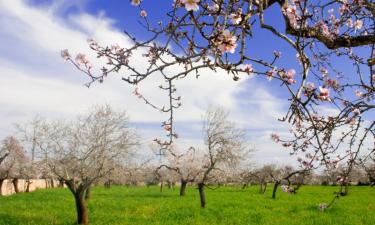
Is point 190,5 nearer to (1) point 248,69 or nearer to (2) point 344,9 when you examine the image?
(1) point 248,69

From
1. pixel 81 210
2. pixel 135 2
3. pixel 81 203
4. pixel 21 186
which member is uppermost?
pixel 21 186

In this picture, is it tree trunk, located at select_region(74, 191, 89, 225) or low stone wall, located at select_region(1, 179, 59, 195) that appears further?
low stone wall, located at select_region(1, 179, 59, 195)

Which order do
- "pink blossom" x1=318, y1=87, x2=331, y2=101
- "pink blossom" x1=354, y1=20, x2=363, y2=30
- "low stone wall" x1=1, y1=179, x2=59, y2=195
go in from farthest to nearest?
"low stone wall" x1=1, y1=179, x2=59, y2=195
"pink blossom" x1=354, y1=20, x2=363, y2=30
"pink blossom" x1=318, y1=87, x2=331, y2=101

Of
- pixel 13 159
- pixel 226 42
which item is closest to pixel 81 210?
pixel 226 42

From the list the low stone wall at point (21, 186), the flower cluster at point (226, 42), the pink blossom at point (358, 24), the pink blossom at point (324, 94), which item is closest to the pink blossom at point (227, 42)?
the flower cluster at point (226, 42)

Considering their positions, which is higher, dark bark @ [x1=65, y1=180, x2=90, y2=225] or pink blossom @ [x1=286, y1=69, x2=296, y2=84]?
pink blossom @ [x1=286, y1=69, x2=296, y2=84]

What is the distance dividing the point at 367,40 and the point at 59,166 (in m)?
17.2

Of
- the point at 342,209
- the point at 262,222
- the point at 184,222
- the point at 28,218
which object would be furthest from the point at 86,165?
the point at 342,209

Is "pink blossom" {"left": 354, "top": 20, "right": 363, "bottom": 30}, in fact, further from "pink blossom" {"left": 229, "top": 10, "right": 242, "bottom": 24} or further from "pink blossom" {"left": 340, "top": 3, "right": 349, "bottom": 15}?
"pink blossom" {"left": 229, "top": 10, "right": 242, "bottom": 24}

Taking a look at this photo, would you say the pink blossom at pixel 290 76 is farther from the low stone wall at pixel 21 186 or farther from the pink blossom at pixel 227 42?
the low stone wall at pixel 21 186

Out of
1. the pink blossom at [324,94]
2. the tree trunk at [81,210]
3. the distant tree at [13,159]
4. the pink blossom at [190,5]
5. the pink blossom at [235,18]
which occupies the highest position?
the distant tree at [13,159]

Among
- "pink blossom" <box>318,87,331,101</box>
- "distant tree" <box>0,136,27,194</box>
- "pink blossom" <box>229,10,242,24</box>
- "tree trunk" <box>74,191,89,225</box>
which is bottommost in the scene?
"tree trunk" <box>74,191,89,225</box>

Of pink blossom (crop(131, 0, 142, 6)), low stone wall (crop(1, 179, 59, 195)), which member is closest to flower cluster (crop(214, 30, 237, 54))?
pink blossom (crop(131, 0, 142, 6))

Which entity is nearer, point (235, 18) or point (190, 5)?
point (190, 5)
